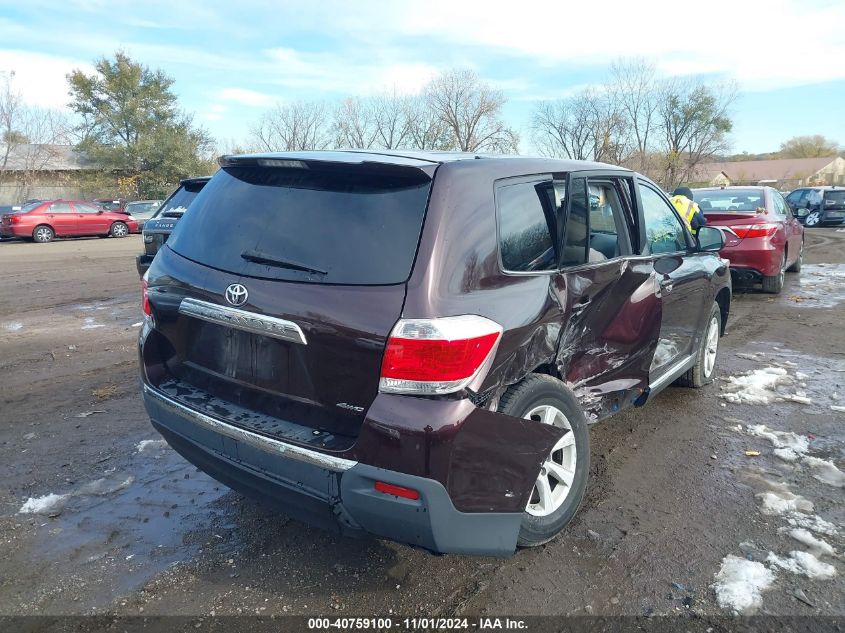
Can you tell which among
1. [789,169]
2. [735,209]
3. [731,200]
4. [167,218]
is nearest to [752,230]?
[735,209]

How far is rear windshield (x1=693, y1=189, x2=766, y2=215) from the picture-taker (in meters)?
9.70

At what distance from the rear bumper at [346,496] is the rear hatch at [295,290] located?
0.11 m

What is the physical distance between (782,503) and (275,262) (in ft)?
9.80

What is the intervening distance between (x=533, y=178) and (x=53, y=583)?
286 cm

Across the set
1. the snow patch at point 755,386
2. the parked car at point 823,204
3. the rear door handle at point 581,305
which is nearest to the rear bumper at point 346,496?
the rear door handle at point 581,305

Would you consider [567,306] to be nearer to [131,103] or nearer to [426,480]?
[426,480]

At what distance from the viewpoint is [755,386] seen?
214 inches

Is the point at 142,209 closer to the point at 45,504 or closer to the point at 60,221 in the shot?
the point at 60,221

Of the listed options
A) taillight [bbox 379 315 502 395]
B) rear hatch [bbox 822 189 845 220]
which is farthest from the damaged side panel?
rear hatch [bbox 822 189 845 220]

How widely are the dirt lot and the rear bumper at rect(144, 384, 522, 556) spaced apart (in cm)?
41

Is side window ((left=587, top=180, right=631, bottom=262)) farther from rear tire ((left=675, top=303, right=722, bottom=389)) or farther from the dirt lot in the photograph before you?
rear tire ((left=675, top=303, right=722, bottom=389))

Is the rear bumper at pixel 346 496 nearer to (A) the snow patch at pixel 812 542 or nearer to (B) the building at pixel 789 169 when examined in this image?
(A) the snow patch at pixel 812 542

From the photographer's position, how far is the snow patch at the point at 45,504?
11.1ft

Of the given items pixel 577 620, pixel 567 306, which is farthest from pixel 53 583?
pixel 567 306
